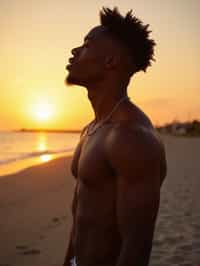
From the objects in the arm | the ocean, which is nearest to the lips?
the arm

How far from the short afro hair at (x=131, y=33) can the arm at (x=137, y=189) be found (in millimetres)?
460

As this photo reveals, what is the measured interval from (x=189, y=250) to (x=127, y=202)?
12.5 feet

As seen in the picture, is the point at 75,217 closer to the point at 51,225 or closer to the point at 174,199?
the point at 51,225

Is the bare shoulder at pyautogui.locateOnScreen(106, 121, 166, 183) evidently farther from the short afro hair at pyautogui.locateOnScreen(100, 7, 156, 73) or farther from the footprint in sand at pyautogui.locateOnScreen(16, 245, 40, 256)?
the footprint in sand at pyautogui.locateOnScreen(16, 245, 40, 256)

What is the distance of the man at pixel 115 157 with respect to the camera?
1.58 meters

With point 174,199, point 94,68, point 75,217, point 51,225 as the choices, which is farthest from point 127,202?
point 174,199

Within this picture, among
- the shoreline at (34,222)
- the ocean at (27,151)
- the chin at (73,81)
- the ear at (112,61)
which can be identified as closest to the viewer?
the ear at (112,61)

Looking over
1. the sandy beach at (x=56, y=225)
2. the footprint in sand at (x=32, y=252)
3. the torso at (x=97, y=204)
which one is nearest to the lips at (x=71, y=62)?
the torso at (x=97, y=204)

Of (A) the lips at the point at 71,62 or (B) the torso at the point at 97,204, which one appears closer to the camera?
(B) the torso at the point at 97,204

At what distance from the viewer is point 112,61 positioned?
6.03 ft

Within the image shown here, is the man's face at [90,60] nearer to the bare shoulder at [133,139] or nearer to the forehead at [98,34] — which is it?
the forehead at [98,34]

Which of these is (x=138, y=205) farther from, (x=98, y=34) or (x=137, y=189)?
(x=98, y=34)

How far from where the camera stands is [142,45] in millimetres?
1903

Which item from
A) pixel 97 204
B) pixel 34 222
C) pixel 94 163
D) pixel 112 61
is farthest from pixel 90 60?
pixel 34 222
